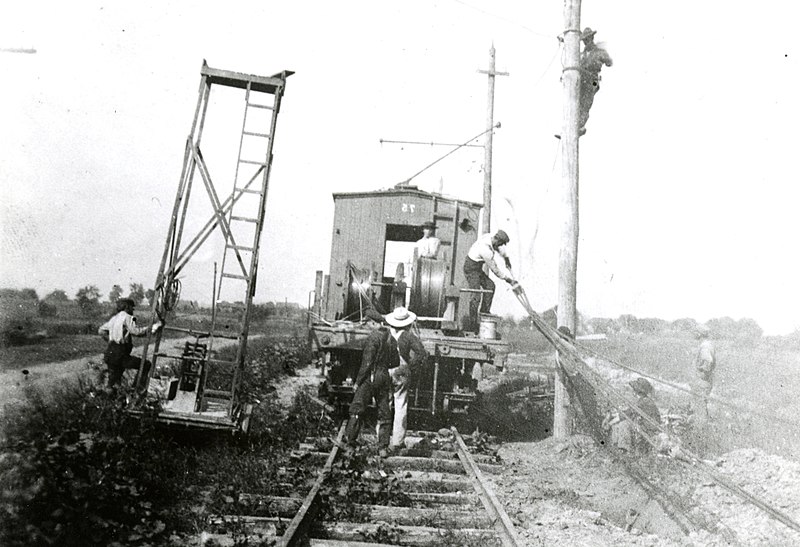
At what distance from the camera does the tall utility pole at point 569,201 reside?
8.53 meters

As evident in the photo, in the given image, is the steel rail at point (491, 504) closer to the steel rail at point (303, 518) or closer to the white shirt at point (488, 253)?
the steel rail at point (303, 518)

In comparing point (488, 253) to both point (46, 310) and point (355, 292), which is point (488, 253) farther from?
point (46, 310)

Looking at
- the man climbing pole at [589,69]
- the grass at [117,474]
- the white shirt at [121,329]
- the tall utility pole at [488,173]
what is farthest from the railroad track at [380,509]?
the tall utility pole at [488,173]

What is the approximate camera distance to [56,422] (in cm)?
695

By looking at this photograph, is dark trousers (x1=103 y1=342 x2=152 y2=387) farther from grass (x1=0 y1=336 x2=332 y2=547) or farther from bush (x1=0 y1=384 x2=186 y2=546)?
bush (x1=0 y1=384 x2=186 y2=546)

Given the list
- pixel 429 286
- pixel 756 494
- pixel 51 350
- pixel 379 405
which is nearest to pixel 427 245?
pixel 429 286

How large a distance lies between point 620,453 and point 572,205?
11.2 feet

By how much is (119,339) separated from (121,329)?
14 centimetres

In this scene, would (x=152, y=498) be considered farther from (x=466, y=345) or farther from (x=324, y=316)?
(x=324, y=316)

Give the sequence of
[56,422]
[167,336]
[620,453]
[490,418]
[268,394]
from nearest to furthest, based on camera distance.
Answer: [56,422], [620,453], [490,418], [268,394], [167,336]

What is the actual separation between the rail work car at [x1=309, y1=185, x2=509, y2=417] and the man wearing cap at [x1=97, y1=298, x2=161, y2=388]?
268cm

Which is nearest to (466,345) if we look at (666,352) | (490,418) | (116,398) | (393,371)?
(393,371)

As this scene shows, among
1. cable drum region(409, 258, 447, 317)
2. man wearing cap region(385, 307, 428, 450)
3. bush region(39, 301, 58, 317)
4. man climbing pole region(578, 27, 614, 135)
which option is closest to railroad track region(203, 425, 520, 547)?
man wearing cap region(385, 307, 428, 450)

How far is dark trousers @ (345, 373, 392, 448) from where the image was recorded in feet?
27.7
